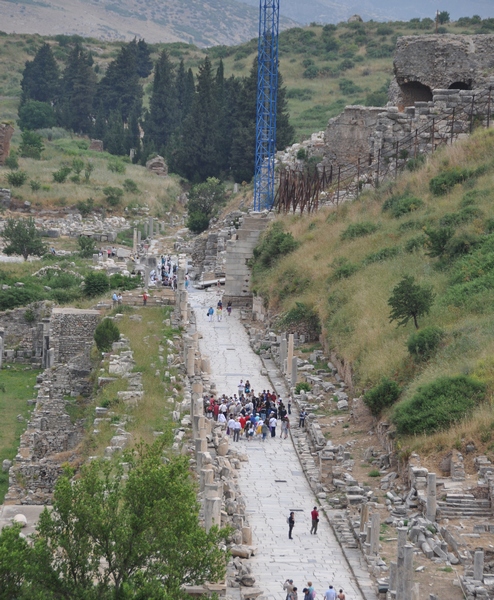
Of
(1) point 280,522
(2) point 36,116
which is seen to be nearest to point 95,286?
(1) point 280,522

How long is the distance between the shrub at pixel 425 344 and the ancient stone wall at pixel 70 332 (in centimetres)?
1798

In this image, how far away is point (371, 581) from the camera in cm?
2706

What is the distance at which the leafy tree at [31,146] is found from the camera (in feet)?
313

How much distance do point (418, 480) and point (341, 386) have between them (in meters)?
9.98

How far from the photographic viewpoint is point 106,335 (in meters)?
47.1

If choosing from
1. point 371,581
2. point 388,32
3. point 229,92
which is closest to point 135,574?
point 371,581

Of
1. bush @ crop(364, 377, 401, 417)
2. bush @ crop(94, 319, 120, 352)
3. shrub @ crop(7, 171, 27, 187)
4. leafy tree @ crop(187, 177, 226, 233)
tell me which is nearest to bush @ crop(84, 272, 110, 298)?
bush @ crop(94, 319, 120, 352)

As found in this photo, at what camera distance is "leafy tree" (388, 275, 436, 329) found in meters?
38.5

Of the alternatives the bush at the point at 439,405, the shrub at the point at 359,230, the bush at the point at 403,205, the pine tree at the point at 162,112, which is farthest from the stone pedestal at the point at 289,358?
the pine tree at the point at 162,112

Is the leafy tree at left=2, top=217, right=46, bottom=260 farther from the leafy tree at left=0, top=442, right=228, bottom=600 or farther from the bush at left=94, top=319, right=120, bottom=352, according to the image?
the leafy tree at left=0, top=442, right=228, bottom=600

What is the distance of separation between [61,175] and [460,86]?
3518 centimetres

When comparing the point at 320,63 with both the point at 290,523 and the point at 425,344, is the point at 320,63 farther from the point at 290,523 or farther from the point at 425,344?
the point at 290,523

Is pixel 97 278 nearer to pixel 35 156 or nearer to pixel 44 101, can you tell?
pixel 35 156

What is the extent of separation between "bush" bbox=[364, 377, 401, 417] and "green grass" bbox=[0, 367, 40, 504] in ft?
31.7
